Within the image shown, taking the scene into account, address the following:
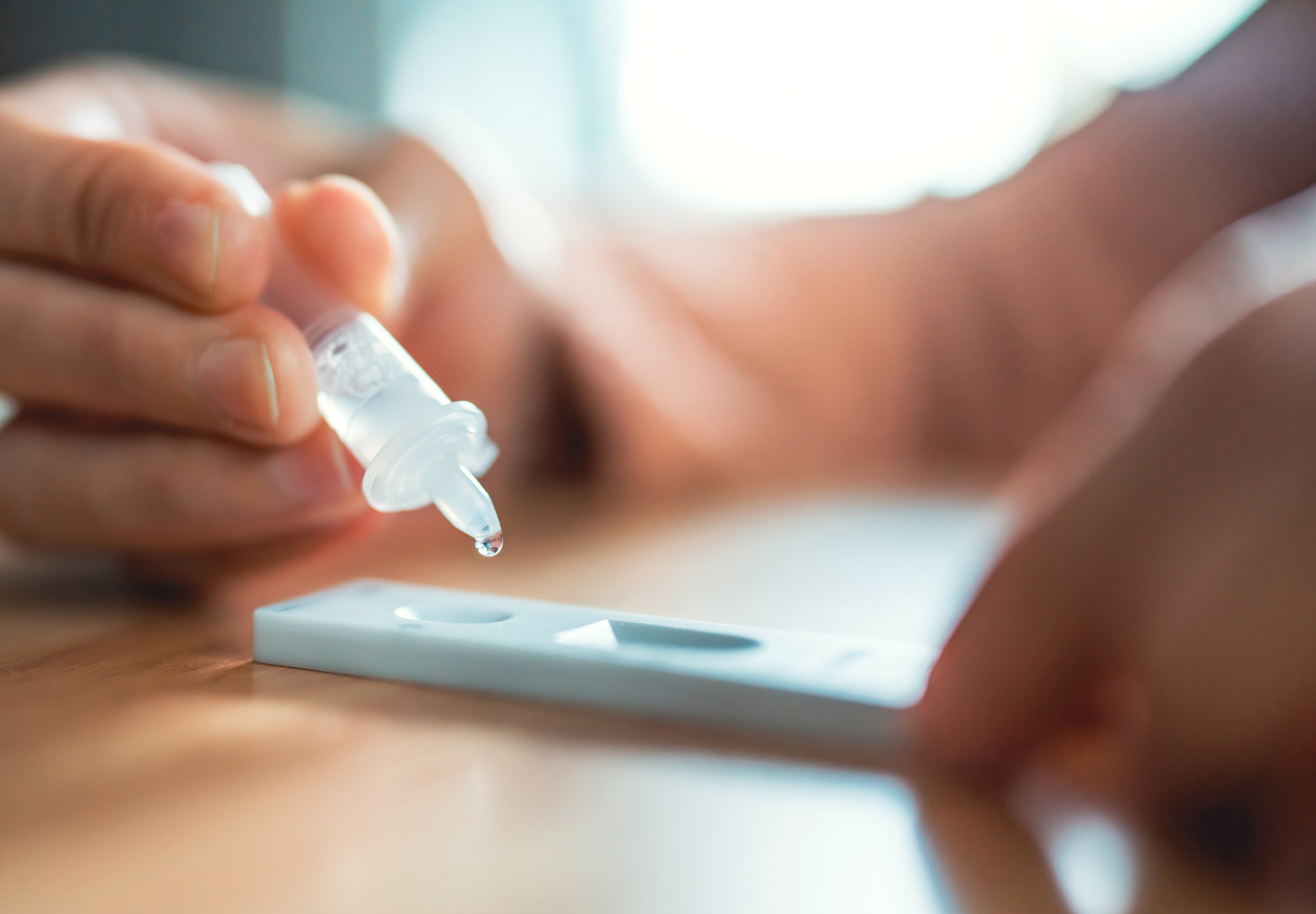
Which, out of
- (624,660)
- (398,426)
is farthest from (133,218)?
(624,660)

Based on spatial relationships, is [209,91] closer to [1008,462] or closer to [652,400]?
[652,400]

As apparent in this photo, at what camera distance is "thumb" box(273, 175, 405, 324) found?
0.38 m

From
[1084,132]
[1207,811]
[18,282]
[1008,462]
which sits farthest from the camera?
[1084,132]

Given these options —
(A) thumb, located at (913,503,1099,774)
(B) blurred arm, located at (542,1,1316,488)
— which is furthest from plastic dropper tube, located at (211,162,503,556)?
(B) blurred arm, located at (542,1,1316,488)

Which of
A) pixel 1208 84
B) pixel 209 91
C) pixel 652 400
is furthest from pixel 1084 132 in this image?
pixel 209 91

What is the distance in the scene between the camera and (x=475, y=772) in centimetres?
21

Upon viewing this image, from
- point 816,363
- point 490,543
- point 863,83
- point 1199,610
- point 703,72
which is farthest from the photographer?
point 703,72

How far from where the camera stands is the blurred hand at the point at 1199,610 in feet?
0.54

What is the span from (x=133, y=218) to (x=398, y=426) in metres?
0.13

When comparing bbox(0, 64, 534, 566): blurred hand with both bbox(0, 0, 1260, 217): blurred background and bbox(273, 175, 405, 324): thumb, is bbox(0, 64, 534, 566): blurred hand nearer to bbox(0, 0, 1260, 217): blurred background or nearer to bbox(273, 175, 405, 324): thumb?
bbox(273, 175, 405, 324): thumb

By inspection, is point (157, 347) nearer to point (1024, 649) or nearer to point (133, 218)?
point (133, 218)

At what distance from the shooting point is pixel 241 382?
33 centimetres

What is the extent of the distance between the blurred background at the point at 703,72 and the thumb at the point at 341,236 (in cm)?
42

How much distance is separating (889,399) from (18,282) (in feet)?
2.25
